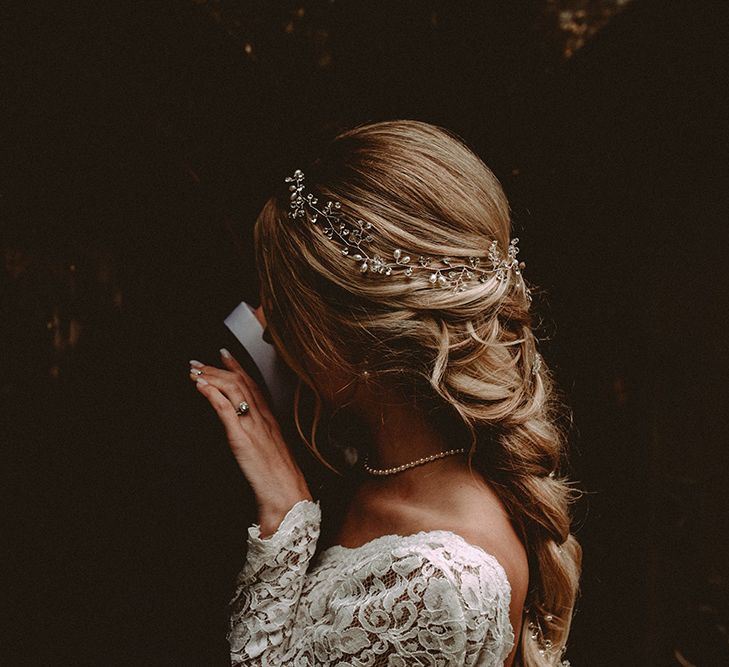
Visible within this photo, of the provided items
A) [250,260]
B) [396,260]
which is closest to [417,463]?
[396,260]

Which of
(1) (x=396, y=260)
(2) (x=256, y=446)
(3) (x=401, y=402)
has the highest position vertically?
(1) (x=396, y=260)

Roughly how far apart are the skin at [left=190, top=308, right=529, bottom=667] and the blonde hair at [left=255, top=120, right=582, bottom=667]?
53 millimetres

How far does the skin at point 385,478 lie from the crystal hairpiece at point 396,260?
0.27 m

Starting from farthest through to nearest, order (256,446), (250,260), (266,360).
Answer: (250,260)
(266,360)
(256,446)

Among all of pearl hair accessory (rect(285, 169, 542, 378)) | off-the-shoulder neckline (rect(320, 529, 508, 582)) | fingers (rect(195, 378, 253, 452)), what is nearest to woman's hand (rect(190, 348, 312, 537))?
fingers (rect(195, 378, 253, 452))

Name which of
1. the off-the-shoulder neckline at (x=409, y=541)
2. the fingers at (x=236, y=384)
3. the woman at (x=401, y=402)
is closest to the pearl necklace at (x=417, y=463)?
the woman at (x=401, y=402)

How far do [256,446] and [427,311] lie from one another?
429 millimetres

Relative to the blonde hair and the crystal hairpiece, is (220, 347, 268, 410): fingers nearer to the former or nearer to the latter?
the blonde hair

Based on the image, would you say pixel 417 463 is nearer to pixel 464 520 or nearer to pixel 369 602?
pixel 464 520

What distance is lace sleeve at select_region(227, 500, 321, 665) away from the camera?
1.25 metres

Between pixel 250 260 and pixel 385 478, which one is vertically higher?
pixel 250 260

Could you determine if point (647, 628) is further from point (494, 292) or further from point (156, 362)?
point (156, 362)

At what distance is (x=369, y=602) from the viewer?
1145 mm

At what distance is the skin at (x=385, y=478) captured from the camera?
125 cm
